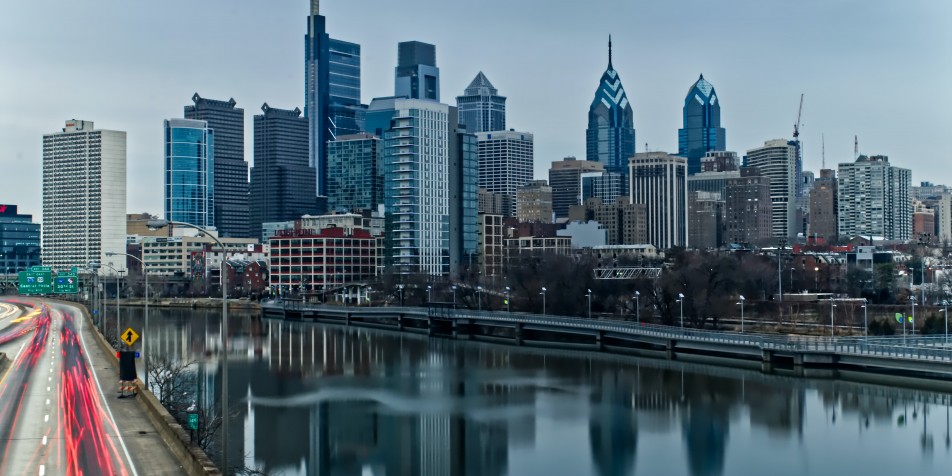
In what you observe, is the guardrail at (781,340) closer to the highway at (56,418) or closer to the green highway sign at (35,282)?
the highway at (56,418)

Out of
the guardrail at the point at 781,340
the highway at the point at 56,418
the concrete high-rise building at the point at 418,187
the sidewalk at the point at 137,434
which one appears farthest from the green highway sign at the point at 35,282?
the sidewalk at the point at 137,434

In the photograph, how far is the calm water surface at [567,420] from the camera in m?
48.1

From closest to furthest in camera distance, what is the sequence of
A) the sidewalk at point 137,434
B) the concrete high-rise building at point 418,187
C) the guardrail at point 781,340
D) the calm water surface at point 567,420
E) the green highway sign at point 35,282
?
the sidewalk at point 137,434 < the calm water surface at point 567,420 < the guardrail at point 781,340 < the green highway sign at point 35,282 < the concrete high-rise building at point 418,187

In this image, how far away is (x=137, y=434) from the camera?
4000 centimetres

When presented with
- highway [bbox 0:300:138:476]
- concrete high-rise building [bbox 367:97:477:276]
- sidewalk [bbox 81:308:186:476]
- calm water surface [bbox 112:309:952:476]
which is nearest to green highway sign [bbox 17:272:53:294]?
calm water surface [bbox 112:309:952:476]

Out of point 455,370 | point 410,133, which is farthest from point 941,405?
point 410,133

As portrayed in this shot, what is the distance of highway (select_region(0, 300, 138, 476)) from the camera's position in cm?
3469

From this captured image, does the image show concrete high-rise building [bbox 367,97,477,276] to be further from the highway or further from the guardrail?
the highway

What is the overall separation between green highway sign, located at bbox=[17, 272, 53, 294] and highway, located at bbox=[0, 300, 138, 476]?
5684 cm

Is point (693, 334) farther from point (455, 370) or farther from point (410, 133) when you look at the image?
point (410, 133)

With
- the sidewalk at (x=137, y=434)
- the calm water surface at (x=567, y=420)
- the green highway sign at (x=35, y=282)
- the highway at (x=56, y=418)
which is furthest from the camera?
the green highway sign at (x=35, y=282)

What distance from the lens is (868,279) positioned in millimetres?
133125

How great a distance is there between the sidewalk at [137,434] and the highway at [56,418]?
0.26m

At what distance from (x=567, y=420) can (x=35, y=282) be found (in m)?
94.9
